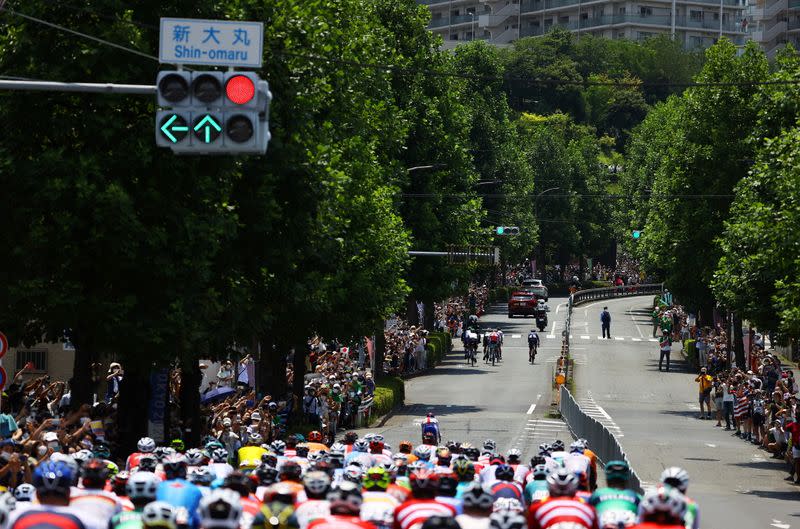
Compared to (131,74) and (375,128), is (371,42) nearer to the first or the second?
(375,128)

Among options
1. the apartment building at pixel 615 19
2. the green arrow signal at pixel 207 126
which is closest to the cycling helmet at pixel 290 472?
the green arrow signal at pixel 207 126

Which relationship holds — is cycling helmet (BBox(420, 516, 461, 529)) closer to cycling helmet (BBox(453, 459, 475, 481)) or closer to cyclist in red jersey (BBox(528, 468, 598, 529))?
cyclist in red jersey (BBox(528, 468, 598, 529))

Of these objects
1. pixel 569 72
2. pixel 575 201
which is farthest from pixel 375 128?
pixel 569 72

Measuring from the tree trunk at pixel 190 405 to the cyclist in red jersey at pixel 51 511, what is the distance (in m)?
17.2

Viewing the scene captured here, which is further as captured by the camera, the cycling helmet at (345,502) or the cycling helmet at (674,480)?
the cycling helmet at (674,480)

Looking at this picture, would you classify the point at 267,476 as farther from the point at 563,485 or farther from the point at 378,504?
the point at 563,485

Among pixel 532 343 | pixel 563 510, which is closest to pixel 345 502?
pixel 563 510

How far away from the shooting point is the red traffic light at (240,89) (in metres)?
14.0

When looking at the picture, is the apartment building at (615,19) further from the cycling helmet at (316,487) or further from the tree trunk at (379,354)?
the cycling helmet at (316,487)

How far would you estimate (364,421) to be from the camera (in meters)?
42.5

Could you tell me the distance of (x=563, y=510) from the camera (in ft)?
37.6

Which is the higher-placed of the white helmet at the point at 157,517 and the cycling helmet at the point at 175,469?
the white helmet at the point at 157,517

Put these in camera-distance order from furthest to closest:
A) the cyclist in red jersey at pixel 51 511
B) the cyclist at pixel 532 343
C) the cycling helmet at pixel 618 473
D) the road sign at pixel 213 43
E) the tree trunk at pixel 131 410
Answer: the cyclist at pixel 532 343, the tree trunk at pixel 131 410, the road sign at pixel 213 43, the cycling helmet at pixel 618 473, the cyclist in red jersey at pixel 51 511

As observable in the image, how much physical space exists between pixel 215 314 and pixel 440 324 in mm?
50840
